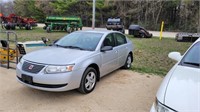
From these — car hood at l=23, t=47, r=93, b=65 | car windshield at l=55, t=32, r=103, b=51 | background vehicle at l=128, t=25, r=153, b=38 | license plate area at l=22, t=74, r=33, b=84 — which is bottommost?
license plate area at l=22, t=74, r=33, b=84

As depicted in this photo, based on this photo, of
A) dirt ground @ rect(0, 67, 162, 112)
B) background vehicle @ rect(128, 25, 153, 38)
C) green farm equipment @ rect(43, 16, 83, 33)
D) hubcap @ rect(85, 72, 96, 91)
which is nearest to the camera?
dirt ground @ rect(0, 67, 162, 112)

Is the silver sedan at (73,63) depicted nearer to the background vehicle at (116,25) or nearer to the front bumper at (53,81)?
the front bumper at (53,81)

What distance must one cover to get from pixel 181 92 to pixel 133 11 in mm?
26917

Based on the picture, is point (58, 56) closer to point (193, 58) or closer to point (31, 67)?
point (31, 67)

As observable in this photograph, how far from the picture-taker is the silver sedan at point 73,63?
3622 mm

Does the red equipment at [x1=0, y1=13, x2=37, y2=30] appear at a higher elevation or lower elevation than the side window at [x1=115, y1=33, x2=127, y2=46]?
higher

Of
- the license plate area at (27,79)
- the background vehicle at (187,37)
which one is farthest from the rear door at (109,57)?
the background vehicle at (187,37)

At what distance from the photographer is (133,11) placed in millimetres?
28047

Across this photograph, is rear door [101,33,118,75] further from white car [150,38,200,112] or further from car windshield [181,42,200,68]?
white car [150,38,200,112]

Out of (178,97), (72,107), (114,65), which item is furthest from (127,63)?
(178,97)

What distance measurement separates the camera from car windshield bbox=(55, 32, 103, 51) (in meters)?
4.61

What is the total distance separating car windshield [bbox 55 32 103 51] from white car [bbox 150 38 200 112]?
2198 mm

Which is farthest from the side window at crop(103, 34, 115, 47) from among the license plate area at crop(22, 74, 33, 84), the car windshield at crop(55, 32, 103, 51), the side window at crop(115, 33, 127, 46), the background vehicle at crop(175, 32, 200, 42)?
the background vehicle at crop(175, 32, 200, 42)

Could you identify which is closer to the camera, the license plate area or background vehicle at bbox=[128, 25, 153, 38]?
the license plate area
